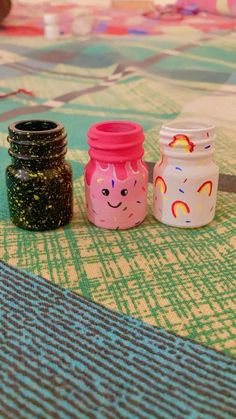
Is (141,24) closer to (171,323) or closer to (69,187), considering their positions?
(69,187)

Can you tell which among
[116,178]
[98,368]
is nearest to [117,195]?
[116,178]

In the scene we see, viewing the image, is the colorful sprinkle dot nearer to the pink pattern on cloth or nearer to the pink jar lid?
the pink jar lid

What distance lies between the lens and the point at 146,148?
96 cm

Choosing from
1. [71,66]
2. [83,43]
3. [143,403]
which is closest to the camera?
[143,403]

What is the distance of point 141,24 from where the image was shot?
199 centimetres

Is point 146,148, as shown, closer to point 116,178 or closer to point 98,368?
point 116,178

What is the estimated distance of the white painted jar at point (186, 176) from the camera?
64 cm

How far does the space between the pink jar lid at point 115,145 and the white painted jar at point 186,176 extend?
0.11 feet

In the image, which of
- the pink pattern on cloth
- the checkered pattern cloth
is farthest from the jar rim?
the pink pattern on cloth

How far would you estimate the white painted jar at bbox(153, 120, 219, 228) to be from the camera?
2.09ft

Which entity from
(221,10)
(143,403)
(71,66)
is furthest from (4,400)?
(221,10)

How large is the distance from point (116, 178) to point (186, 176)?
0.09m

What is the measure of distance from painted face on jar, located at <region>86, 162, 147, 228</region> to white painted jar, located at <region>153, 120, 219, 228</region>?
3 cm

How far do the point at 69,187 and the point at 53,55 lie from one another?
113cm
